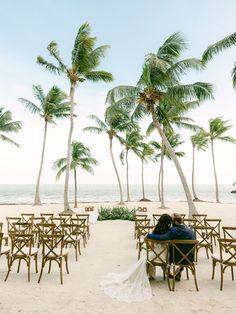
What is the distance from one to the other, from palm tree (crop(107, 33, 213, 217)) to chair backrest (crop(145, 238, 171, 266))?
8.30 metres

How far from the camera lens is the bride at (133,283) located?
456cm

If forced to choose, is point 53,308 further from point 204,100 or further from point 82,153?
point 82,153

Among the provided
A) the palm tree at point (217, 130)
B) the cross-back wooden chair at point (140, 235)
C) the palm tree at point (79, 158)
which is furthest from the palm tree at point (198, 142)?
the cross-back wooden chair at point (140, 235)

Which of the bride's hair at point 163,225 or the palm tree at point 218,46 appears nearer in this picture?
the bride's hair at point 163,225

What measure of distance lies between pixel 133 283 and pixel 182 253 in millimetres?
1085

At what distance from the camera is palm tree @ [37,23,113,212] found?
1744 centimetres

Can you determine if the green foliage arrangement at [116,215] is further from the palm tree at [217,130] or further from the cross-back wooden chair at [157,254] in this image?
the palm tree at [217,130]

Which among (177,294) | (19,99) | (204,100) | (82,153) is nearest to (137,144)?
(82,153)

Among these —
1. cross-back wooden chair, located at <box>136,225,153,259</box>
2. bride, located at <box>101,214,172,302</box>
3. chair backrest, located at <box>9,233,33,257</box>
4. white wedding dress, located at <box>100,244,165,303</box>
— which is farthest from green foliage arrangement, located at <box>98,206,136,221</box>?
white wedding dress, located at <box>100,244,165,303</box>

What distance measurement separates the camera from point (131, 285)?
489 cm

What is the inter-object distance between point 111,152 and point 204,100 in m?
13.5

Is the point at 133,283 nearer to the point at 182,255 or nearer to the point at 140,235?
the point at 182,255

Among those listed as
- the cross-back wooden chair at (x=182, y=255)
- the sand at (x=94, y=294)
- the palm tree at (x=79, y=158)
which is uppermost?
the palm tree at (x=79, y=158)

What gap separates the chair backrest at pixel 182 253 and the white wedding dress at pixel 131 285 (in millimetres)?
322
